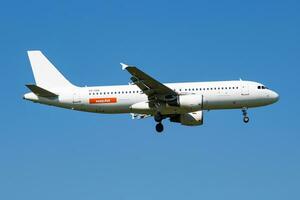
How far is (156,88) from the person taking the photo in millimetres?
67500

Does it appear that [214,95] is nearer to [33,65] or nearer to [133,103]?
[133,103]

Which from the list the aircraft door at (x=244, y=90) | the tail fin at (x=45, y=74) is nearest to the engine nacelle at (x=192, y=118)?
the aircraft door at (x=244, y=90)

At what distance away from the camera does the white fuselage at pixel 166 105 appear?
67500 mm

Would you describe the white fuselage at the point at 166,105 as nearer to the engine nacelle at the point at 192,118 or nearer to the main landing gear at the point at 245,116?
the main landing gear at the point at 245,116

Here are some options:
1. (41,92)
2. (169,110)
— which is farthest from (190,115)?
(41,92)

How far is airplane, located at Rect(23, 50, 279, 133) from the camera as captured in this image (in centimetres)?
6738

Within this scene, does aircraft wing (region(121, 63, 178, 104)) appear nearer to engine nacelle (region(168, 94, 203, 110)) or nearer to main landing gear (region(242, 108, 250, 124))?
engine nacelle (region(168, 94, 203, 110))

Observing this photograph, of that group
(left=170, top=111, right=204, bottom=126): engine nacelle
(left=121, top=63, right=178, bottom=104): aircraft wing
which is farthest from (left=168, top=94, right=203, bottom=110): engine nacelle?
(left=170, top=111, right=204, bottom=126): engine nacelle

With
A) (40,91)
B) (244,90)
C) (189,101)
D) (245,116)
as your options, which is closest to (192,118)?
(189,101)

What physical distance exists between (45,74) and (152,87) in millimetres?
11376

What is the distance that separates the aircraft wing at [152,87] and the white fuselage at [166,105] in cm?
79

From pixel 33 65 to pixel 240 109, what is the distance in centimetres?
2017

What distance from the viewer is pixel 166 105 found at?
68.2 m

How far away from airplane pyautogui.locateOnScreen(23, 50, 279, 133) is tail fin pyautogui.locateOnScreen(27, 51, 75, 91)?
30cm
